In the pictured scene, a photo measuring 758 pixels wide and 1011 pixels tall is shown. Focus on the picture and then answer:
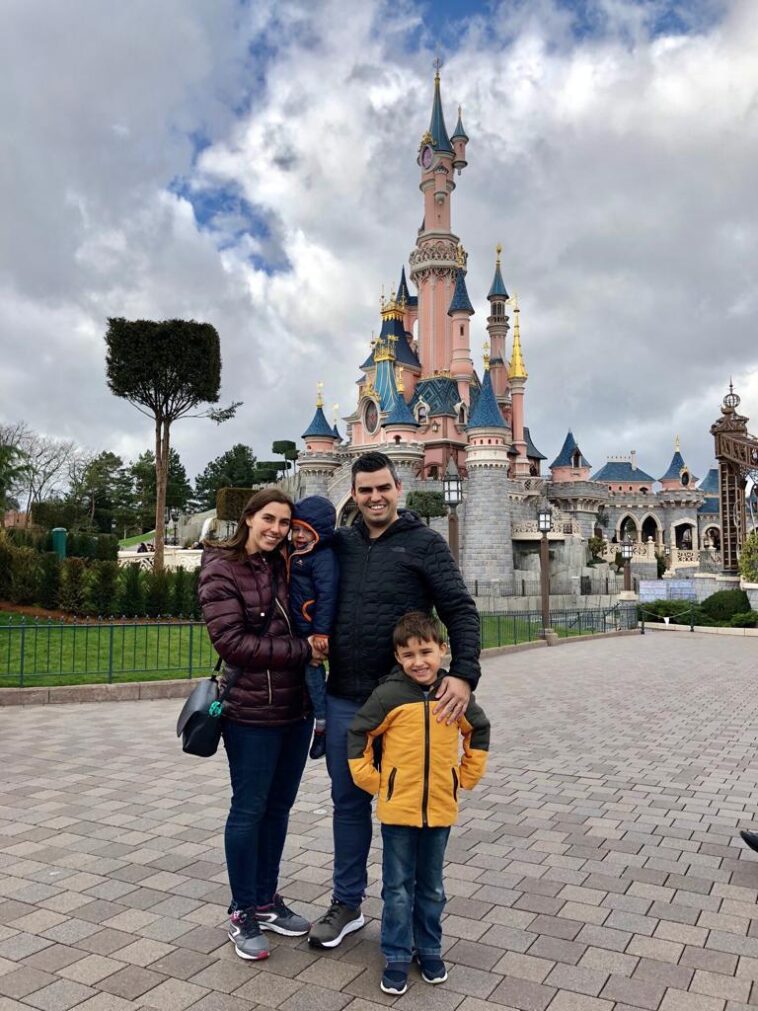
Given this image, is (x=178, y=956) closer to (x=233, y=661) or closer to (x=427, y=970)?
(x=427, y=970)

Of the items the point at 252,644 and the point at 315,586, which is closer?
the point at 252,644

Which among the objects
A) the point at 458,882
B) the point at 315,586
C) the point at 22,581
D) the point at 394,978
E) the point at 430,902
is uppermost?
the point at 22,581

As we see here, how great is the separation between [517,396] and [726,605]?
2611cm

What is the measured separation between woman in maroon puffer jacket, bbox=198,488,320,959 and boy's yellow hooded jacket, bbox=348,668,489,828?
16.5 inches

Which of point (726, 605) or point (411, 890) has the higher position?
point (726, 605)

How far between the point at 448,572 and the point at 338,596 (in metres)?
0.52

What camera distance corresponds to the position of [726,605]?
29.2m

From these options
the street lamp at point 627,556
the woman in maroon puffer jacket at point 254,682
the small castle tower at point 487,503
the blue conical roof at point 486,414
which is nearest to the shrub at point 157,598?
the woman in maroon puffer jacket at point 254,682

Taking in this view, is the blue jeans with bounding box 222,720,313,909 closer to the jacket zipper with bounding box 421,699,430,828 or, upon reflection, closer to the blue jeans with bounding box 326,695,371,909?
the blue jeans with bounding box 326,695,371,909

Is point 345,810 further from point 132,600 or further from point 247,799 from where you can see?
point 132,600

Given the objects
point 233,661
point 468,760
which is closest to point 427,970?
point 468,760

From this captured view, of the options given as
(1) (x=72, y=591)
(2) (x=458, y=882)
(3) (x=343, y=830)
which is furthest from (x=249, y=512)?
(1) (x=72, y=591)

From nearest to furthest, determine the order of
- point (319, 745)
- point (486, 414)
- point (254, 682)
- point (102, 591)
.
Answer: point (254, 682) < point (319, 745) < point (102, 591) < point (486, 414)

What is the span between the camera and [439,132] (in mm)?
51062
